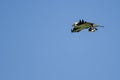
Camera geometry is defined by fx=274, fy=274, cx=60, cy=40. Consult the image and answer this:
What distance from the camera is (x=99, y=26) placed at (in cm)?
7450

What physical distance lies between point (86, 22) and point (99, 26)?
441 centimetres

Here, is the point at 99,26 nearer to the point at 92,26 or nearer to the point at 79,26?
the point at 92,26

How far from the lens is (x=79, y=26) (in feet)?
233

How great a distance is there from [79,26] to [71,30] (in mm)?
3460

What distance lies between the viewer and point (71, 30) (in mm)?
73750

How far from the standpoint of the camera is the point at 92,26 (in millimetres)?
74938

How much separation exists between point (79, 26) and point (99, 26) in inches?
262

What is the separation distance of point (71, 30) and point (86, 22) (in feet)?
15.2

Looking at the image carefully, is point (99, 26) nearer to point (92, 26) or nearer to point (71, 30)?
point (92, 26)

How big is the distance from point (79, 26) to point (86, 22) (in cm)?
260

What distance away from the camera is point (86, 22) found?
7238 centimetres

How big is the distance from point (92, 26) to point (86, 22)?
3318mm

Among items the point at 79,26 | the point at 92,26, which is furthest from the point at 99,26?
the point at 79,26
